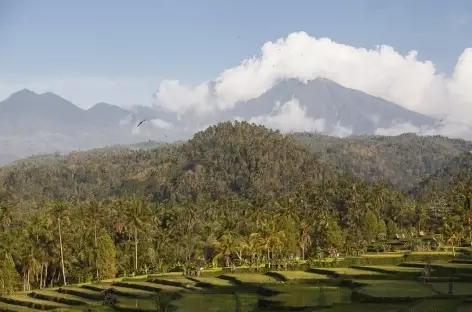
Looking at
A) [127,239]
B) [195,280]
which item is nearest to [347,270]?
[195,280]

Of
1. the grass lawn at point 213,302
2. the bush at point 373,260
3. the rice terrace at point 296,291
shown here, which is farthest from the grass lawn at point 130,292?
the bush at point 373,260

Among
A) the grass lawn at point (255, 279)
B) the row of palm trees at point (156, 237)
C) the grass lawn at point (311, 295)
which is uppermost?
the row of palm trees at point (156, 237)

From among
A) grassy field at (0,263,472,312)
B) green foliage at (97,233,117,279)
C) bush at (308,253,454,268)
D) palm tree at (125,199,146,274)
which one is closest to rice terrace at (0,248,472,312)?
grassy field at (0,263,472,312)

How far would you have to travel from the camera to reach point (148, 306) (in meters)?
67.8

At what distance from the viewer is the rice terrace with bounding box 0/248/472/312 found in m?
51.4

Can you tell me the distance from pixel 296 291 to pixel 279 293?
6.63 ft

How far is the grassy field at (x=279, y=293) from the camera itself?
51.1 m

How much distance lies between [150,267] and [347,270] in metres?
49.1

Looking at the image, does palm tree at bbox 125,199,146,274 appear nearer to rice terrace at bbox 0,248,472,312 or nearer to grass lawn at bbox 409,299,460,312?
rice terrace at bbox 0,248,472,312

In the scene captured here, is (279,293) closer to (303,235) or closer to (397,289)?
(397,289)

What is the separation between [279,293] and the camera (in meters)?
63.7

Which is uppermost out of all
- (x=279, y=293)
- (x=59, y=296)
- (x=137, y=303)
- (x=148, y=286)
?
(x=279, y=293)

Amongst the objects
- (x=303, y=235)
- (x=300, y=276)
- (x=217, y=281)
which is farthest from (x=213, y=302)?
(x=303, y=235)

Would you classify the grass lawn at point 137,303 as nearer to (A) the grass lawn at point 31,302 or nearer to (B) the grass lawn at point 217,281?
(A) the grass lawn at point 31,302
